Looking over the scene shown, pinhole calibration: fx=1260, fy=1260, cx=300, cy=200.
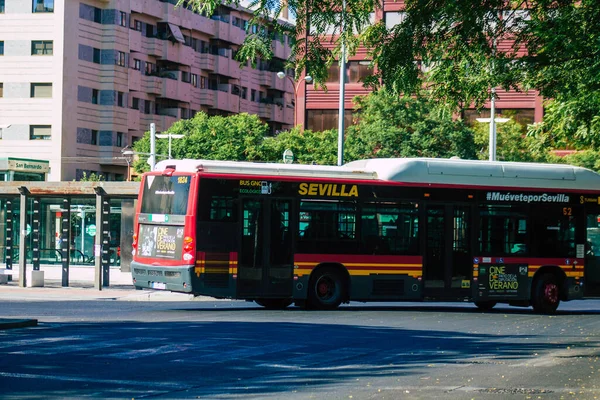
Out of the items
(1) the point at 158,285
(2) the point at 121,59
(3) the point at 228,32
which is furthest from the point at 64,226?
(3) the point at 228,32

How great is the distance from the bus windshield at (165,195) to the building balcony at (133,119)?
63045mm

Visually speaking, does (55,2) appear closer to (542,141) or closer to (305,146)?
(305,146)

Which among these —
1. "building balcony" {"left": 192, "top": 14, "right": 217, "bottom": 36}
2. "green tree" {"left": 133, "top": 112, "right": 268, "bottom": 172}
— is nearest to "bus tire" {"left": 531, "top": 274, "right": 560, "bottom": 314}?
"green tree" {"left": 133, "top": 112, "right": 268, "bottom": 172}

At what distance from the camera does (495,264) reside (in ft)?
88.0

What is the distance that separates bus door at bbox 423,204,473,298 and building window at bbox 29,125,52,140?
59377 millimetres

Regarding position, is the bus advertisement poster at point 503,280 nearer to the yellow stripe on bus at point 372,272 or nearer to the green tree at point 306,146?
the yellow stripe on bus at point 372,272

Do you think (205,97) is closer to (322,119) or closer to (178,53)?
(178,53)

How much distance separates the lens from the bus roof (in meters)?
25.2

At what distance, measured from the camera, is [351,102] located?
78500 millimetres

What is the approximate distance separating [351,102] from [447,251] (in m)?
52.5

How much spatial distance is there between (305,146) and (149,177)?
4898cm

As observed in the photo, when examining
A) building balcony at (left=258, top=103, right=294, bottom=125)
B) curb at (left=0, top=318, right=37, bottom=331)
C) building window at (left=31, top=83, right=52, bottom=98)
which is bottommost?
curb at (left=0, top=318, right=37, bottom=331)

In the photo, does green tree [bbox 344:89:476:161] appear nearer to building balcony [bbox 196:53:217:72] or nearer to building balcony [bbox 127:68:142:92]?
building balcony [bbox 127:68:142:92]

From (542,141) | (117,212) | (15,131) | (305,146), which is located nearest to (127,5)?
(15,131)
